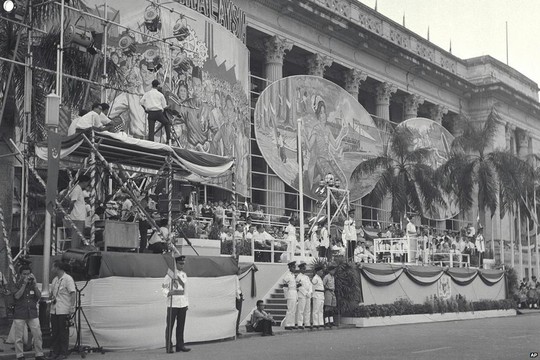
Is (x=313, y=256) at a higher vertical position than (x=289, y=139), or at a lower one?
lower

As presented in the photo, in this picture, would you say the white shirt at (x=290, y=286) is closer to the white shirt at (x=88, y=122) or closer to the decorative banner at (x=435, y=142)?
the white shirt at (x=88, y=122)

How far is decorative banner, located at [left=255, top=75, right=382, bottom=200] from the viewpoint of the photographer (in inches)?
1417

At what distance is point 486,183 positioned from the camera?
44.1 m

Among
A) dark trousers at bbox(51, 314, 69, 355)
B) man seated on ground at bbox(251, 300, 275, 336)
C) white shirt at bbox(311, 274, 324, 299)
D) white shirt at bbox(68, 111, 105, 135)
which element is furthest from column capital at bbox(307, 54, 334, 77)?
dark trousers at bbox(51, 314, 69, 355)

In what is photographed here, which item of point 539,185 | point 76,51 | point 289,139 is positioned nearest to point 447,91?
point 539,185

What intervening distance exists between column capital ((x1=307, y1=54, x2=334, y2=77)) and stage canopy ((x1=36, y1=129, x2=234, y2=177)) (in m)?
25.0

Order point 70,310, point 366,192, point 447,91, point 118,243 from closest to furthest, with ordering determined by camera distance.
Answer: point 70,310 → point 118,243 → point 366,192 → point 447,91

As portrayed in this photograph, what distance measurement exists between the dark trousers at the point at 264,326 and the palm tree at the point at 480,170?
2379cm

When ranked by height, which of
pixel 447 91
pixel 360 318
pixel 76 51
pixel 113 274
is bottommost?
pixel 360 318

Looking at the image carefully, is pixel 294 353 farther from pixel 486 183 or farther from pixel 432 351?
pixel 486 183

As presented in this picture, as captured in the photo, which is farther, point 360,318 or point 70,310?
point 360,318

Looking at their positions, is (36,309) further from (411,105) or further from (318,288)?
(411,105)

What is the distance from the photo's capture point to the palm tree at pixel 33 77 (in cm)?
1864

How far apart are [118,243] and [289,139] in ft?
66.7
